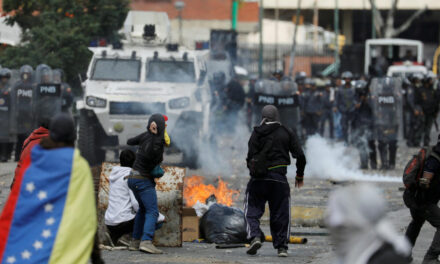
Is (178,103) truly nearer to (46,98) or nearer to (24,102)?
(46,98)

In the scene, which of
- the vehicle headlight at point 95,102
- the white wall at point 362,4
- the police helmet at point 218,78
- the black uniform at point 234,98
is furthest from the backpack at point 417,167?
the white wall at point 362,4

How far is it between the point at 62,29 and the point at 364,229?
22097 mm

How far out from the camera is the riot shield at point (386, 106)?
67.7 feet

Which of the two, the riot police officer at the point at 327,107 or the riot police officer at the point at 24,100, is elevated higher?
the riot police officer at the point at 24,100

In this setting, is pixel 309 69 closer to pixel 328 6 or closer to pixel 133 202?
pixel 328 6

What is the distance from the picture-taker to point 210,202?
12.4 meters

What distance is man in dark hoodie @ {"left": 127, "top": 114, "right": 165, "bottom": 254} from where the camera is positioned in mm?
10461

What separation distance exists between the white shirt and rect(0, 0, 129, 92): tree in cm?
1535

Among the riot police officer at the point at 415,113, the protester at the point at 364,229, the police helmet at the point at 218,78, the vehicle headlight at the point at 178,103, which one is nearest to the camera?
the protester at the point at 364,229

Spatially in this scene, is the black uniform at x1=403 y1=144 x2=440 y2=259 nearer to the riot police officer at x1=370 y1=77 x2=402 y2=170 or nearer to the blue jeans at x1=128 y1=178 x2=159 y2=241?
the blue jeans at x1=128 y1=178 x2=159 y2=241

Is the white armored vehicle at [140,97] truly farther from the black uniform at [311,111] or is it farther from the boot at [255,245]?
the boot at [255,245]

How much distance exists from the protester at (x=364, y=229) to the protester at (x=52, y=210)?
75.6 inches

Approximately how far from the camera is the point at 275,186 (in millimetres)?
10648

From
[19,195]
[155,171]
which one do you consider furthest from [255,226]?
[19,195]
